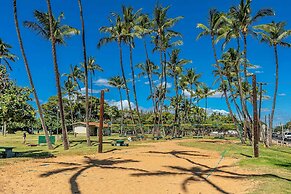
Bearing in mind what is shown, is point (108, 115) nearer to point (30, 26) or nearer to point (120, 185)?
point (30, 26)

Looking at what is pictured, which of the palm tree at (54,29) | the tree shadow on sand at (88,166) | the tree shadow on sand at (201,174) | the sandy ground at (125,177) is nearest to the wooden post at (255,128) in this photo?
the sandy ground at (125,177)

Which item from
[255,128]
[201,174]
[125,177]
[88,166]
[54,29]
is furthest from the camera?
[54,29]

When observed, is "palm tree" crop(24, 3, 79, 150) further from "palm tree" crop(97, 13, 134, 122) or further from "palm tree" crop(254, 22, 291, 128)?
"palm tree" crop(254, 22, 291, 128)

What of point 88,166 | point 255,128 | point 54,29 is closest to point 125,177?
point 88,166

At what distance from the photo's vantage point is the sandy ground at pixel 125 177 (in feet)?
33.0

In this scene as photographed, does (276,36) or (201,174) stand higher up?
(276,36)

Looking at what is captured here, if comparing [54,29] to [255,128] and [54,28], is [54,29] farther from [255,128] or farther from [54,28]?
[255,128]

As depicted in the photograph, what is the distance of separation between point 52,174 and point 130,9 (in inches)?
984

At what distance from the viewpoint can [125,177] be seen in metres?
11.9

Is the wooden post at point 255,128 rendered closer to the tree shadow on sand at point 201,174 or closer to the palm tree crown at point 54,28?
the tree shadow on sand at point 201,174

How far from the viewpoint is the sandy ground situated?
10.0 m

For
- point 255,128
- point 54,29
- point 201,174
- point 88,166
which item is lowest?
A: point 201,174

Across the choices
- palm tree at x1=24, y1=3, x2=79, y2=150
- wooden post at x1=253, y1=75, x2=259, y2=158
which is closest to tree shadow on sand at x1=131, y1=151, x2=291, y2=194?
wooden post at x1=253, y1=75, x2=259, y2=158

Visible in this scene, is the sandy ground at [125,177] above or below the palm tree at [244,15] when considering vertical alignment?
→ below
